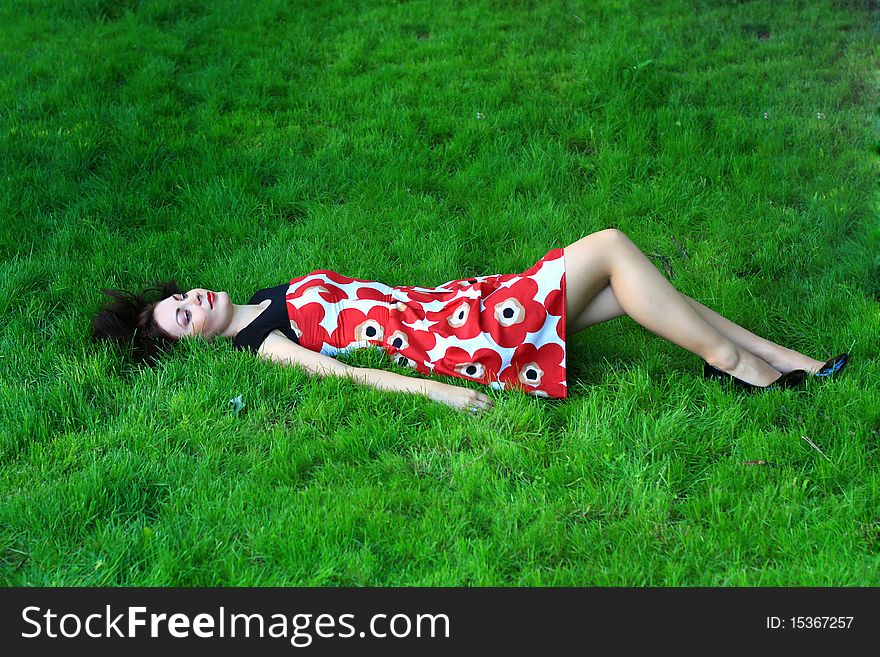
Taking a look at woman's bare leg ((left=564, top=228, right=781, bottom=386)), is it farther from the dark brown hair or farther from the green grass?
the dark brown hair

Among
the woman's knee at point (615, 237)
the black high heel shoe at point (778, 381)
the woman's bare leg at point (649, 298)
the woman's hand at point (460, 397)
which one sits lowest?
the woman's hand at point (460, 397)

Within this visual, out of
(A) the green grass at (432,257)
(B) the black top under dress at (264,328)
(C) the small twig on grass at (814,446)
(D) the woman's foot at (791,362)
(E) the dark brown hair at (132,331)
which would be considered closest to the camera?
(A) the green grass at (432,257)

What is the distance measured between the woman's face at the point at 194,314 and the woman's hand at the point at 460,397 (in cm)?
118

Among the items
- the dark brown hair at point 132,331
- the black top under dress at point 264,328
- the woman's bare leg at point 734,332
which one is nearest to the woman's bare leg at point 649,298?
the woman's bare leg at point 734,332

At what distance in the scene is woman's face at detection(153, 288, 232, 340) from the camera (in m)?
4.23

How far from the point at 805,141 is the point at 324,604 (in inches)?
187

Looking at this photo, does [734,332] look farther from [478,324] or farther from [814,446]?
[478,324]

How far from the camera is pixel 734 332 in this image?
3.98 meters

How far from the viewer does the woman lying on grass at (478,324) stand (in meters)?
3.75

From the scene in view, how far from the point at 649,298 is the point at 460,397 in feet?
2.99

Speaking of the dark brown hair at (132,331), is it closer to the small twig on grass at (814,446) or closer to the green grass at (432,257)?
the green grass at (432,257)

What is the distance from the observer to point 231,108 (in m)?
6.74

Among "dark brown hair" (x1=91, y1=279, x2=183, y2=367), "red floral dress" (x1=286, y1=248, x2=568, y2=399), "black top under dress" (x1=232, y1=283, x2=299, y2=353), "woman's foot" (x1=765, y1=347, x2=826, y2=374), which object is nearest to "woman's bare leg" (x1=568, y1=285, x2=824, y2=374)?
"woman's foot" (x1=765, y1=347, x2=826, y2=374)

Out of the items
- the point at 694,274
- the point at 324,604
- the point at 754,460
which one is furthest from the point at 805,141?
the point at 324,604
